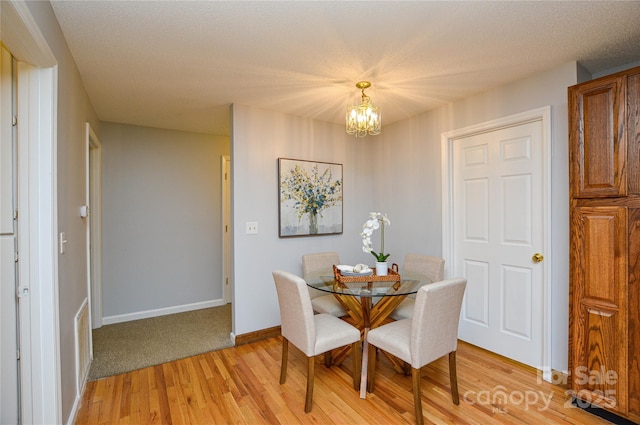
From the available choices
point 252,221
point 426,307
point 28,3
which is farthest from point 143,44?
point 426,307

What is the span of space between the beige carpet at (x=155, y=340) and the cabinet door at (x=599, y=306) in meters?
2.77

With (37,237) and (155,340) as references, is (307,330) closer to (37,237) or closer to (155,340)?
(37,237)

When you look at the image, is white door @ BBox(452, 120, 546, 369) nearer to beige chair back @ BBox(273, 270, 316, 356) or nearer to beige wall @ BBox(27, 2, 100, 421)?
beige chair back @ BBox(273, 270, 316, 356)

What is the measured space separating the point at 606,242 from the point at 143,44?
120 inches

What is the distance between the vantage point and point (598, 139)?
1.88 m

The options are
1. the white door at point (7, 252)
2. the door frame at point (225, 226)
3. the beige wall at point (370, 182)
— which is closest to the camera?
the white door at point (7, 252)

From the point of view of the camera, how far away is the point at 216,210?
4.20 metres

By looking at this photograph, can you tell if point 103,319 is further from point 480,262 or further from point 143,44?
point 480,262

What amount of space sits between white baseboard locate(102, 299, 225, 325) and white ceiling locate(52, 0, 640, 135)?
2.37m

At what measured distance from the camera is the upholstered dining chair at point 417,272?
2.63 metres

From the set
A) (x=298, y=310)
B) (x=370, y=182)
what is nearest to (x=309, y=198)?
(x=370, y=182)

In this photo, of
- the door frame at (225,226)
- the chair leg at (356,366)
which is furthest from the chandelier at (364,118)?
the door frame at (225,226)

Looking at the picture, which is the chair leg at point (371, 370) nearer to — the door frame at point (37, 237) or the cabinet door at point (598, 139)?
the cabinet door at point (598, 139)

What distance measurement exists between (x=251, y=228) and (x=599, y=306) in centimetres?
269
